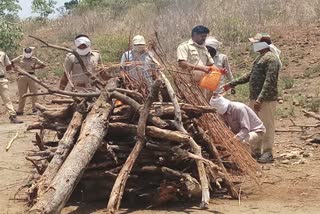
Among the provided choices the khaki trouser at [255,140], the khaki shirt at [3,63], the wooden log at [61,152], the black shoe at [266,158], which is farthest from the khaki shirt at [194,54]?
the khaki shirt at [3,63]

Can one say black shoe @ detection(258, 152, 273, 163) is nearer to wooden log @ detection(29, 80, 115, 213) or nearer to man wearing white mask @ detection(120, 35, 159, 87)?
man wearing white mask @ detection(120, 35, 159, 87)

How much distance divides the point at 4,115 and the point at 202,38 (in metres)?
7.59

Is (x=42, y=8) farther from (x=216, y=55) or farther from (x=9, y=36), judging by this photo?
(x=216, y=55)

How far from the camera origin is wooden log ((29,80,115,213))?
5.08m

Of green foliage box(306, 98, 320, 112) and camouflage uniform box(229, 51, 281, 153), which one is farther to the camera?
green foliage box(306, 98, 320, 112)

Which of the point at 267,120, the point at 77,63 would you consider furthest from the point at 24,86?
the point at 267,120

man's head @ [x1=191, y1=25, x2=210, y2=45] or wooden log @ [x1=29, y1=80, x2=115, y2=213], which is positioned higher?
man's head @ [x1=191, y1=25, x2=210, y2=45]

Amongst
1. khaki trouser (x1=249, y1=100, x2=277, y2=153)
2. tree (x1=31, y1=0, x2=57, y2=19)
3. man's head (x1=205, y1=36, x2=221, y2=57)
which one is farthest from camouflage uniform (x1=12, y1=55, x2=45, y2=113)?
tree (x1=31, y1=0, x2=57, y2=19)

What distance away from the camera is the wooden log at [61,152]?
217 inches

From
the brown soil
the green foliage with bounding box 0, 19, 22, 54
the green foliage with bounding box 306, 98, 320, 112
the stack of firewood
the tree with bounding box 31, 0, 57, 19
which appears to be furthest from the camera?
the tree with bounding box 31, 0, 57, 19

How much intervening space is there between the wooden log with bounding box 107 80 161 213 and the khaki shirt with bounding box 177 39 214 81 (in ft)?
6.76

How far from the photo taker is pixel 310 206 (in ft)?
19.3

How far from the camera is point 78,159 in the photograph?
18.2 feet

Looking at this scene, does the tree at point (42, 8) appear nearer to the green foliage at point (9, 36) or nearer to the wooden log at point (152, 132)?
the green foliage at point (9, 36)
